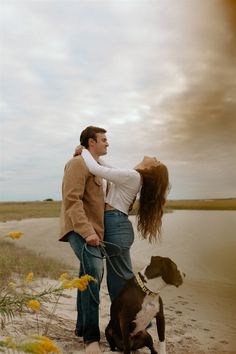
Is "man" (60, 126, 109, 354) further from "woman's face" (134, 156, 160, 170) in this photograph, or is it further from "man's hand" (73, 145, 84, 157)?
"woman's face" (134, 156, 160, 170)

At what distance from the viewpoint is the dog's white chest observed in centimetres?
255

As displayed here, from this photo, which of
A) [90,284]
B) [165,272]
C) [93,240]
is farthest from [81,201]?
[165,272]

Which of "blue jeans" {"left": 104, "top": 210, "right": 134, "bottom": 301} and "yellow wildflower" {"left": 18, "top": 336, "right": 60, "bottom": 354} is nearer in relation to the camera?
"yellow wildflower" {"left": 18, "top": 336, "right": 60, "bottom": 354}

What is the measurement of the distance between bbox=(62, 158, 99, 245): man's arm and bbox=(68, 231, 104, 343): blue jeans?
0.10m

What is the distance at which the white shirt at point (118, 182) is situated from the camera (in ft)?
8.32

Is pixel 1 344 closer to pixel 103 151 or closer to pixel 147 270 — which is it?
pixel 147 270

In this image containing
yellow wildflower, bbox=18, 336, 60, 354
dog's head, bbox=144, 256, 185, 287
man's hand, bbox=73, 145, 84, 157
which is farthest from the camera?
man's hand, bbox=73, 145, 84, 157

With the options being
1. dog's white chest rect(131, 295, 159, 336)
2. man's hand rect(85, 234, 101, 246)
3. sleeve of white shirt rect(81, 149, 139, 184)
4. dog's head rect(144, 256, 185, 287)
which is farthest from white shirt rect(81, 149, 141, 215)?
dog's white chest rect(131, 295, 159, 336)

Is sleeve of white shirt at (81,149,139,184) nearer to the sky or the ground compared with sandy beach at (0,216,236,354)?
nearer to the sky

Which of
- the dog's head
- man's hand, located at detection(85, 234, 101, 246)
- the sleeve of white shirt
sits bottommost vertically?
the dog's head

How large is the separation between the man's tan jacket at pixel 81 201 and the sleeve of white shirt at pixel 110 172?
0.11m

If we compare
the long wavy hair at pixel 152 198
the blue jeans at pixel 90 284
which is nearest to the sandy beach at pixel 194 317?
the blue jeans at pixel 90 284

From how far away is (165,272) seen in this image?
243 cm

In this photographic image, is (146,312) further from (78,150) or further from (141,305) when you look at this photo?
(78,150)
